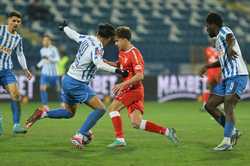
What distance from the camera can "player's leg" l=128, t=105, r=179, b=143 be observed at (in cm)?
973

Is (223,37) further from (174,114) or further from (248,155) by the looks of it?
(174,114)

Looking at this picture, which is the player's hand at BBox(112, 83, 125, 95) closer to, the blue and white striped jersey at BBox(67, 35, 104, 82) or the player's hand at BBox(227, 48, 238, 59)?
the blue and white striped jersey at BBox(67, 35, 104, 82)

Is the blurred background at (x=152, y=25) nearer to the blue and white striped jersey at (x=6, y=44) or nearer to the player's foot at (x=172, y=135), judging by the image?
the blue and white striped jersey at (x=6, y=44)

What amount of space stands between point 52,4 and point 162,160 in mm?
21560

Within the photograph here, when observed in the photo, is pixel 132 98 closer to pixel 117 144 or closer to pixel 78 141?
pixel 117 144

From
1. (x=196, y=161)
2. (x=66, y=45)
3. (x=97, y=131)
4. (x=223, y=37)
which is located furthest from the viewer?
(x=66, y=45)

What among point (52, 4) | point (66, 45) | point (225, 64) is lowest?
point (225, 64)

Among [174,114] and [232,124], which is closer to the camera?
[232,124]

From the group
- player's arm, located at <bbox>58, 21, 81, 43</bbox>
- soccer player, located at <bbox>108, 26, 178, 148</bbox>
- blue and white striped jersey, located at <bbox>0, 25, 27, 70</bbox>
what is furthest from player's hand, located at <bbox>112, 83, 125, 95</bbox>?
blue and white striped jersey, located at <bbox>0, 25, 27, 70</bbox>

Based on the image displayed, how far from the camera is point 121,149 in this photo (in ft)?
30.7

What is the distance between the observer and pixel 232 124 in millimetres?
9383

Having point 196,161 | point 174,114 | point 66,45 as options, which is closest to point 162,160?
point 196,161

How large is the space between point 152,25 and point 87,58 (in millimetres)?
19938

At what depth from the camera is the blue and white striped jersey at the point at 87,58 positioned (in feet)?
30.6
